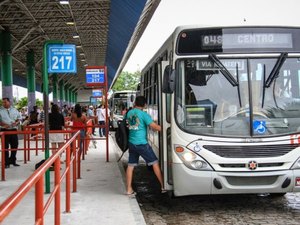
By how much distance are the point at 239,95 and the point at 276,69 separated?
69 cm

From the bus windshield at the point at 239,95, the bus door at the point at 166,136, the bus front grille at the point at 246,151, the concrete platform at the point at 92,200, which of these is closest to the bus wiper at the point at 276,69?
the bus windshield at the point at 239,95

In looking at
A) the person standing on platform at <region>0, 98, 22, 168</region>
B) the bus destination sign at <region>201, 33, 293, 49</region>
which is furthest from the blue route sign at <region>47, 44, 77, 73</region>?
the person standing on platform at <region>0, 98, 22, 168</region>

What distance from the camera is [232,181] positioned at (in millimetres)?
7102

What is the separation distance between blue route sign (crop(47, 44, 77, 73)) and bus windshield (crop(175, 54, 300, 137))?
276cm

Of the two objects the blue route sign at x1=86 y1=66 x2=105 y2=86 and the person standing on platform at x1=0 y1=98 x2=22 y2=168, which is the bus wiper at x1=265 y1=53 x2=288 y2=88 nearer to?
the person standing on platform at x1=0 y1=98 x2=22 y2=168

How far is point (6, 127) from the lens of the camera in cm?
1230

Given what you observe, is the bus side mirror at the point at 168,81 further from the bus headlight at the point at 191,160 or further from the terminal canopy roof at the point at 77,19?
the terminal canopy roof at the point at 77,19

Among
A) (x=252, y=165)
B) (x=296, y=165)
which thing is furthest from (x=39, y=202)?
(x=296, y=165)

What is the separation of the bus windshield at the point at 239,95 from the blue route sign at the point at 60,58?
2762 millimetres

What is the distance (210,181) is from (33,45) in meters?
30.5

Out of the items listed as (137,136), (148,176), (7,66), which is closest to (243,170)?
(137,136)

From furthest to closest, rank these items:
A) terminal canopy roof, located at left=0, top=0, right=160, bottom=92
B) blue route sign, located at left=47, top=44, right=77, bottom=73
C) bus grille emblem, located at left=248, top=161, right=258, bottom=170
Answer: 1. terminal canopy roof, located at left=0, top=0, right=160, bottom=92
2. blue route sign, located at left=47, top=44, right=77, bottom=73
3. bus grille emblem, located at left=248, top=161, right=258, bottom=170

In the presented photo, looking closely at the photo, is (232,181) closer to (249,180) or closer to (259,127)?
(249,180)

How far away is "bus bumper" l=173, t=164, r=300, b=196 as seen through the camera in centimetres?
704
